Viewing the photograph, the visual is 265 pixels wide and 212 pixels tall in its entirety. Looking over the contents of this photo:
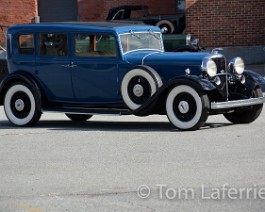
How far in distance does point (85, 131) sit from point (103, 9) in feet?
50.7

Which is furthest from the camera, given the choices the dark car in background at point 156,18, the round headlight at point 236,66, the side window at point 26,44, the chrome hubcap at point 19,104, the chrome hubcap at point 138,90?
the dark car in background at point 156,18

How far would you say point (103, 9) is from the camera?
2689cm

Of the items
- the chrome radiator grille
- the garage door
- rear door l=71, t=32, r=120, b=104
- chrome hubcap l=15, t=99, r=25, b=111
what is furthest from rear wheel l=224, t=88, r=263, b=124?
the garage door

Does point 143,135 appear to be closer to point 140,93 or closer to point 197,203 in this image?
point 140,93

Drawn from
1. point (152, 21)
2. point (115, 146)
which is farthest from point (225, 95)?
point (152, 21)

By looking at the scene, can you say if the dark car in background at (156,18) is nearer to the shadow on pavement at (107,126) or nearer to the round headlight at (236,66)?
the shadow on pavement at (107,126)

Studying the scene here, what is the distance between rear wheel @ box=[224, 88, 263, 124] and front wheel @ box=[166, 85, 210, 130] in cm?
107

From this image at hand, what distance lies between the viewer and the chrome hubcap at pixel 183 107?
11141 mm

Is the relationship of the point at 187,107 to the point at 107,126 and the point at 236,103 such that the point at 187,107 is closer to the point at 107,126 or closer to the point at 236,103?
the point at 236,103

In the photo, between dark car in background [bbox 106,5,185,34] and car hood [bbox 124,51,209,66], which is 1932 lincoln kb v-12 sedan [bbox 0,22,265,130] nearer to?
car hood [bbox 124,51,209,66]

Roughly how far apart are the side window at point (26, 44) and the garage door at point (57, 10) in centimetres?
1481

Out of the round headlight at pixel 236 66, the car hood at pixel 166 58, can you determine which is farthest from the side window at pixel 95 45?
the round headlight at pixel 236 66

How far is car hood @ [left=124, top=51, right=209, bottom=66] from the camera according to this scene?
11.6 metres

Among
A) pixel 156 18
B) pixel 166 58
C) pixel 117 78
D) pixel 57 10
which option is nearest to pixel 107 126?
pixel 117 78
